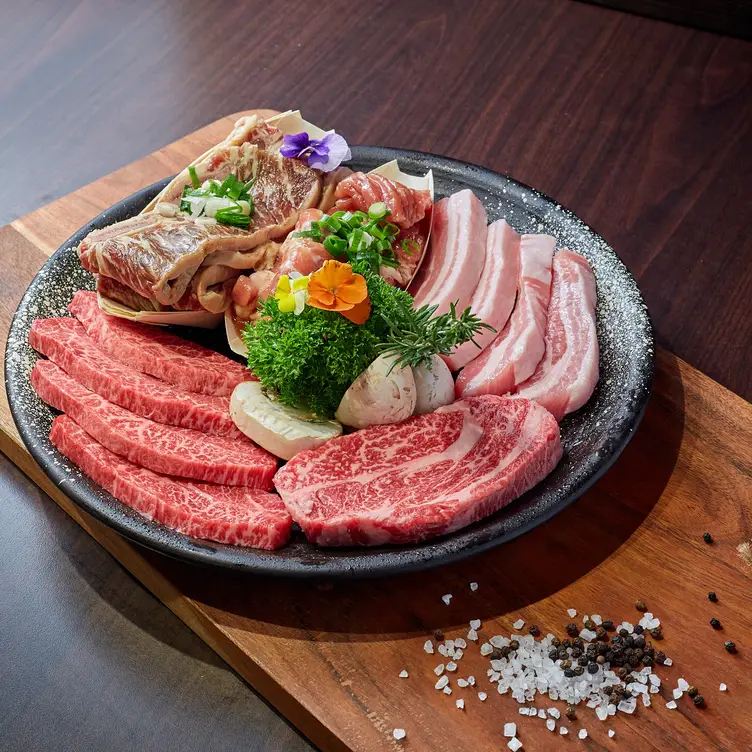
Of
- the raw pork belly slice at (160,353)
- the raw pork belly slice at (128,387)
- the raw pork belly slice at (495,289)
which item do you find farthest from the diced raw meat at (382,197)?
the raw pork belly slice at (128,387)

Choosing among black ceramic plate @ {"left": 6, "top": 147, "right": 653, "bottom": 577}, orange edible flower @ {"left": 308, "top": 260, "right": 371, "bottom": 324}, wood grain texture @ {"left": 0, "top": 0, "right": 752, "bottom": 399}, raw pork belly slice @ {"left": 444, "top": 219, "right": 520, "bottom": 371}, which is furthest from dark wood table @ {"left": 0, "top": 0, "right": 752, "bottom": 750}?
orange edible flower @ {"left": 308, "top": 260, "right": 371, "bottom": 324}

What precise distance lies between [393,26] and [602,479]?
12.0 feet

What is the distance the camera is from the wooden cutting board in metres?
2.08

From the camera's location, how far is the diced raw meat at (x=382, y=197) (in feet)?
9.98

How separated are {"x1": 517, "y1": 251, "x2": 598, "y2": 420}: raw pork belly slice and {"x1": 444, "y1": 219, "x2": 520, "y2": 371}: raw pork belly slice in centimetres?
15

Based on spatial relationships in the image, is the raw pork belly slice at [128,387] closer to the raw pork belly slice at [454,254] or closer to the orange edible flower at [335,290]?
the orange edible flower at [335,290]

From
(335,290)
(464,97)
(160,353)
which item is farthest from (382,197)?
(464,97)

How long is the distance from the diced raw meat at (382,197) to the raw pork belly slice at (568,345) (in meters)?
0.54

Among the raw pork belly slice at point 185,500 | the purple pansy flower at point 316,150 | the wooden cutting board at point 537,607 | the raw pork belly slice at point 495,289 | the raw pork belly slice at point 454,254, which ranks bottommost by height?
the wooden cutting board at point 537,607

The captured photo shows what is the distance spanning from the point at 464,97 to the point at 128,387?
2912mm

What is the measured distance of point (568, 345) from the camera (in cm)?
277

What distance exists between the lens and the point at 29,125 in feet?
15.7

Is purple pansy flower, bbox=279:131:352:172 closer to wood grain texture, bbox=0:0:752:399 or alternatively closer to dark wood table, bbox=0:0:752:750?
wood grain texture, bbox=0:0:752:399

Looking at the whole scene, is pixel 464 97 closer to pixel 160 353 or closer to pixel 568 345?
pixel 568 345
